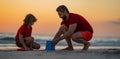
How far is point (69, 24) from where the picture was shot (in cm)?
827

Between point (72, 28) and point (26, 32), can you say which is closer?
point (72, 28)

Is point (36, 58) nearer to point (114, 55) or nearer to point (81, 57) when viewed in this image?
point (81, 57)

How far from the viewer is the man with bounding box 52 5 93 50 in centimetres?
818

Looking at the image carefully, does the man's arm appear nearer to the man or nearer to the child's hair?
the man

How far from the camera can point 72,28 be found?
8148 millimetres

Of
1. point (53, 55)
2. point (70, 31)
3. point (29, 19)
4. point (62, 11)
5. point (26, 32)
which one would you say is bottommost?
point (53, 55)

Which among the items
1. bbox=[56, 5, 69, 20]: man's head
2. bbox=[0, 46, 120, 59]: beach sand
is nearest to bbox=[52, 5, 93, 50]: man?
bbox=[56, 5, 69, 20]: man's head

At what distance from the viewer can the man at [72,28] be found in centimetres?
818

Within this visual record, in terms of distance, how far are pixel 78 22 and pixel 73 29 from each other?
0.91 feet

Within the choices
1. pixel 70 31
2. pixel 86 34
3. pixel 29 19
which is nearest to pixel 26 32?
pixel 29 19

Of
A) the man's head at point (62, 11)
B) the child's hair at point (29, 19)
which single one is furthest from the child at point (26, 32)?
the man's head at point (62, 11)

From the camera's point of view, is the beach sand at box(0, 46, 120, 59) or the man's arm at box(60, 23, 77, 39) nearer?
the beach sand at box(0, 46, 120, 59)

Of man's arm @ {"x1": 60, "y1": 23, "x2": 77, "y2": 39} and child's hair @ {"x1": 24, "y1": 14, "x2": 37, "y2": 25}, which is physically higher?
child's hair @ {"x1": 24, "y1": 14, "x2": 37, "y2": 25}

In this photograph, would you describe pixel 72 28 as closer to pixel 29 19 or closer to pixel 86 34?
pixel 86 34
